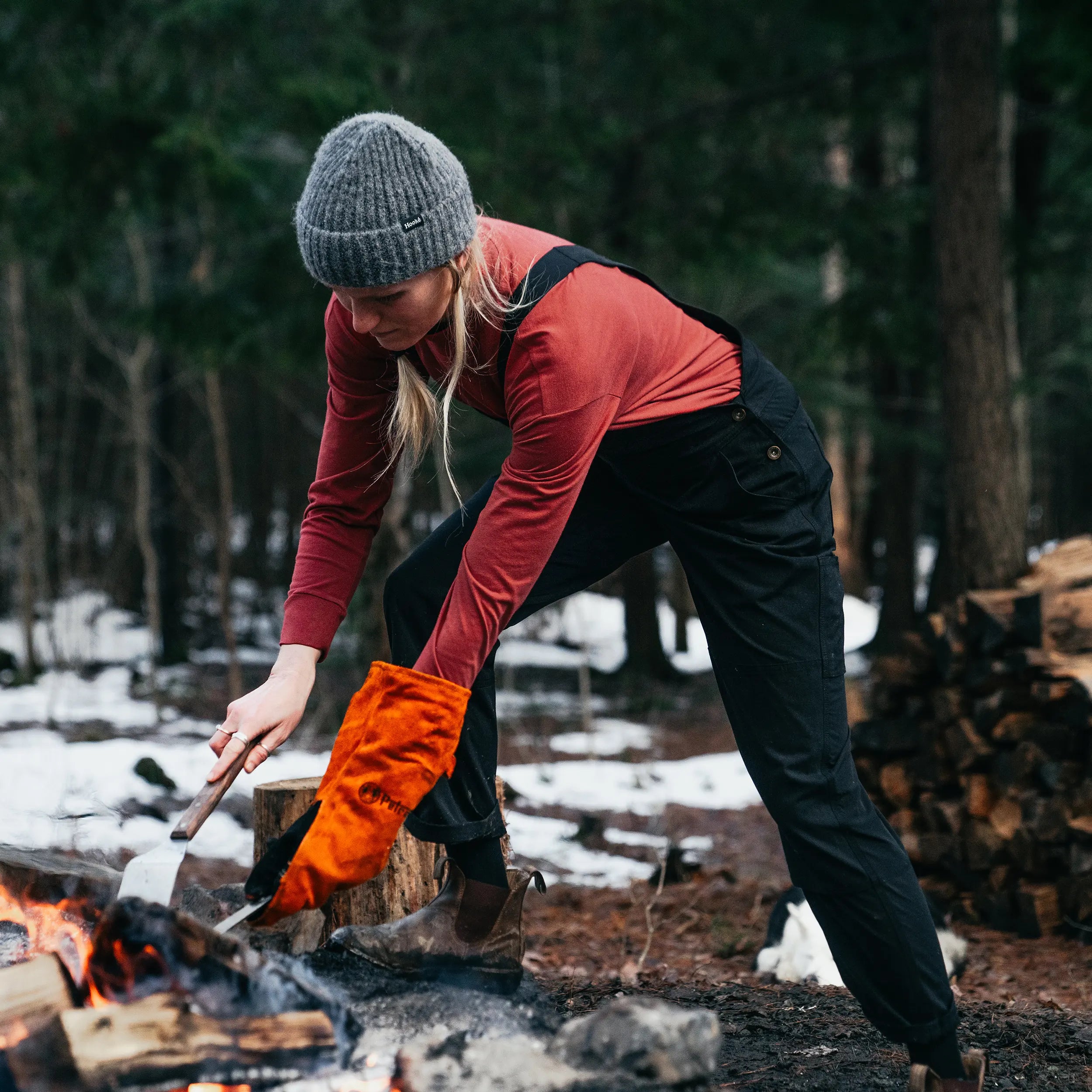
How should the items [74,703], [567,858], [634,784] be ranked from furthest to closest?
[74,703] < [634,784] < [567,858]

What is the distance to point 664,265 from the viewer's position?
1011 centimetres

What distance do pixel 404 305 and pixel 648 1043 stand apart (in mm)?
1263

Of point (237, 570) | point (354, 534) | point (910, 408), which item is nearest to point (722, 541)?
point (354, 534)

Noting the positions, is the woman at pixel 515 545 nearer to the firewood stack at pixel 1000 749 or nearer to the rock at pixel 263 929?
the rock at pixel 263 929

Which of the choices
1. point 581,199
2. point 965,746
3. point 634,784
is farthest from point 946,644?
point 581,199

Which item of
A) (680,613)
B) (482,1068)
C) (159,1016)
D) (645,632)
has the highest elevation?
(680,613)

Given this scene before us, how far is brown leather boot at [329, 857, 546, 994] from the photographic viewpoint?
7.84ft

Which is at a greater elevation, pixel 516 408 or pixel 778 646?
pixel 516 408

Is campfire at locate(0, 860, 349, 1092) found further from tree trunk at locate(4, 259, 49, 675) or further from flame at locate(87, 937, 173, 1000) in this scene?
tree trunk at locate(4, 259, 49, 675)

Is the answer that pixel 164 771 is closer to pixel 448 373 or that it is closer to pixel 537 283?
pixel 448 373

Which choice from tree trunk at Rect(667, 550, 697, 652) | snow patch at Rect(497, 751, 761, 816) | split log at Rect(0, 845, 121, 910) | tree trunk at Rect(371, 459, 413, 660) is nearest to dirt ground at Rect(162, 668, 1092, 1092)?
snow patch at Rect(497, 751, 761, 816)

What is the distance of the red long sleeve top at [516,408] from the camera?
1.93 metres

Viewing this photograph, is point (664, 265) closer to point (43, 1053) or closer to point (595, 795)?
point (595, 795)

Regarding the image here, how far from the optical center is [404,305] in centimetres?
199
